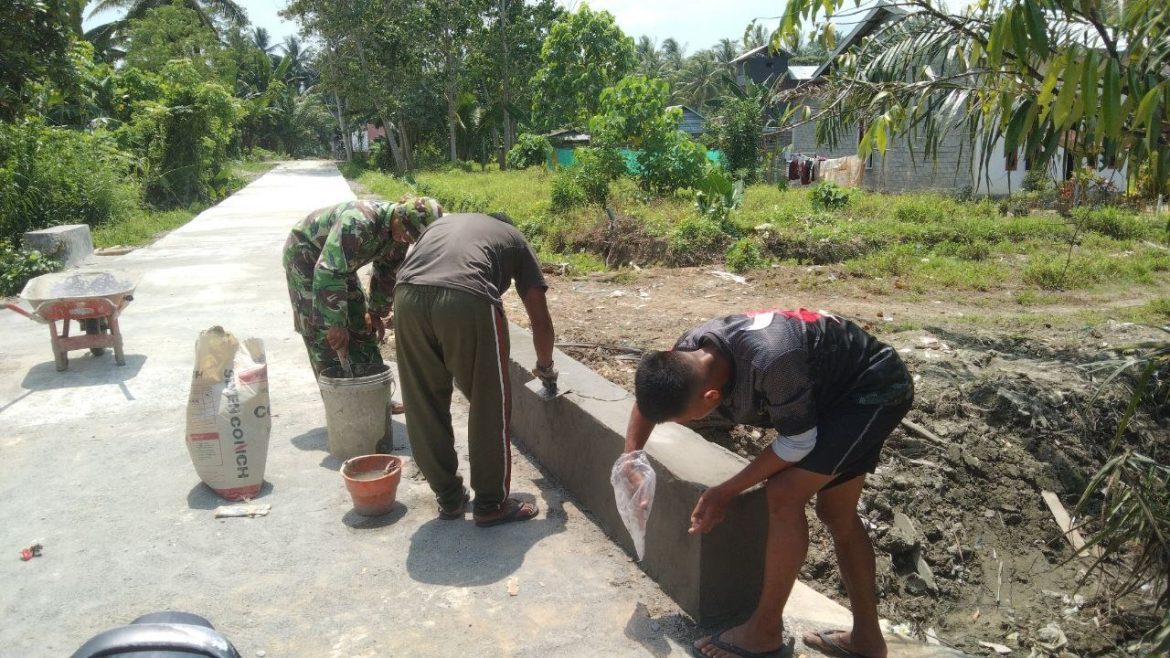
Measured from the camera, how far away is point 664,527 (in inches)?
128

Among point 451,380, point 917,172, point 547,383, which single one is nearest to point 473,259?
point 451,380

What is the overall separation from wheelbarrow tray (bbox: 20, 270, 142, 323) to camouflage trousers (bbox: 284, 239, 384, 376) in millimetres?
2203

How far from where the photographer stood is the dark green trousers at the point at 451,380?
352 cm

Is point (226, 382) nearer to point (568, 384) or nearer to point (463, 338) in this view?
point (463, 338)

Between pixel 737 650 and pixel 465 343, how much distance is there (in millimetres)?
1647

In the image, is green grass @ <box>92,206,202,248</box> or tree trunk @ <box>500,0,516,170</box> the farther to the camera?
tree trunk @ <box>500,0,516,170</box>

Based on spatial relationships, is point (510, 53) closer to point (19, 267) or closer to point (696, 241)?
point (696, 241)

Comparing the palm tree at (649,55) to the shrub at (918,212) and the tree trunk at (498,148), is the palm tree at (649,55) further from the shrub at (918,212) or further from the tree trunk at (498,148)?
the shrub at (918,212)

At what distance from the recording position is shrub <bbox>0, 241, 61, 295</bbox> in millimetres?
9969

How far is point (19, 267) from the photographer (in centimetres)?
1019

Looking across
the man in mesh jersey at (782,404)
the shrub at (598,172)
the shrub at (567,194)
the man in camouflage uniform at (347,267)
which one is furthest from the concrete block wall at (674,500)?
the shrub at (598,172)

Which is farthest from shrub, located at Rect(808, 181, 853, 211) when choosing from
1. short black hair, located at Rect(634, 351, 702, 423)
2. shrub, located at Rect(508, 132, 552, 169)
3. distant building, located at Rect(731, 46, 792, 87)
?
distant building, located at Rect(731, 46, 792, 87)

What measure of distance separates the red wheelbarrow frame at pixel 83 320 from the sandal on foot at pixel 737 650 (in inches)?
213

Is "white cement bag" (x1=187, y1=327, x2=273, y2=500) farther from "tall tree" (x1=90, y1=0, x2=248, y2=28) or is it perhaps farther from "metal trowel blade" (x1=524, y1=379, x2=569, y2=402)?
"tall tree" (x1=90, y1=0, x2=248, y2=28)
